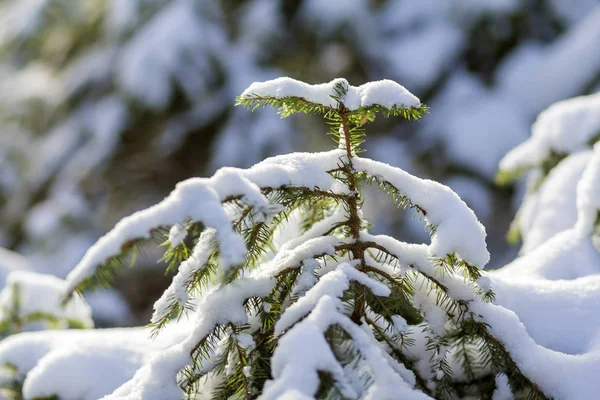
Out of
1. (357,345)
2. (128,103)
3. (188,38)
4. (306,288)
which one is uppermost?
(188,38)

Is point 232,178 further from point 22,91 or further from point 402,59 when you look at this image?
point 22,91

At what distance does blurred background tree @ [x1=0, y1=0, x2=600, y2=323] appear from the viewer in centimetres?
489

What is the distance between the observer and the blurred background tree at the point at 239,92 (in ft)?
16.0

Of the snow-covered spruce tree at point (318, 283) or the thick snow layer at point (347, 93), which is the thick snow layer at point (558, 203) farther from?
the thick snow layer at point (347, 93)

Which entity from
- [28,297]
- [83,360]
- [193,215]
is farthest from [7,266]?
[193,215]

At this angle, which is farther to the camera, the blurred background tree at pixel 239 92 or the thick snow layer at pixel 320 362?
the blurred background tree at pixel 239 92

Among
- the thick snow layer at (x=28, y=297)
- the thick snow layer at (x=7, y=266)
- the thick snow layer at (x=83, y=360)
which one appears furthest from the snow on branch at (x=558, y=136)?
the thick snow layer at (x=7, y=266)

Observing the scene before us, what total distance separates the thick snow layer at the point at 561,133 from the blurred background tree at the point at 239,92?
235 centimetres

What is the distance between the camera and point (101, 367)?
1.40 meters

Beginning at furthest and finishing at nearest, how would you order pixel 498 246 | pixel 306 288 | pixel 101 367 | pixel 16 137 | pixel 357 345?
pixel 16 137, pixel 498 246, pixel 101 367, pixel 306 288, pixel 357 345

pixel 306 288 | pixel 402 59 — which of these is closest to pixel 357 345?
pixel 306 288

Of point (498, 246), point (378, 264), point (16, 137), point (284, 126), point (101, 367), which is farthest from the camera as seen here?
point (16, 137)

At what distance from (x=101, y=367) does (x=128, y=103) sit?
4565 millimetres

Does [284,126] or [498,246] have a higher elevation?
[284,126]
